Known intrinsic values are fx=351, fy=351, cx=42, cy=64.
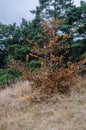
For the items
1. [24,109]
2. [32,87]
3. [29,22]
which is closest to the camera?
[24,109]

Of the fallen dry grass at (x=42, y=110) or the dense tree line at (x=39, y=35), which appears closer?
the fallen dry grass at (x=42, y=110)

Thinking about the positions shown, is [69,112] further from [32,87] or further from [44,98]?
[32,87]

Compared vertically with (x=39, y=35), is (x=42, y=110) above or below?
below

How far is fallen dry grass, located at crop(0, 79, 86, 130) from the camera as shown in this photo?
7000 mm

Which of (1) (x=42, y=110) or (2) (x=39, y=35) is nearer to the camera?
(1) (x=42, y=110)

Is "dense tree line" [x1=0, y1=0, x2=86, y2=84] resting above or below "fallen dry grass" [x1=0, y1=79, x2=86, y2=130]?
above

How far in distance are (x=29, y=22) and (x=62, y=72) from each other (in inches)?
477

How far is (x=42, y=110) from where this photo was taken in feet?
25.7

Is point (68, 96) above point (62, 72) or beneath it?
beneath

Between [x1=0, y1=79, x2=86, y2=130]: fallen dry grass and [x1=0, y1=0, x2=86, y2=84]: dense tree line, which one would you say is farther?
[x1=0, y1=0, x2=86, y2=84]: dense tree line

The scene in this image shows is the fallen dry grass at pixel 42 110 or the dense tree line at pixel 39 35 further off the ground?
the dense tree line at pixel 39 35

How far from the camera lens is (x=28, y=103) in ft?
27.4

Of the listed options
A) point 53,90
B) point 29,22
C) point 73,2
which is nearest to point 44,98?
point 53,90

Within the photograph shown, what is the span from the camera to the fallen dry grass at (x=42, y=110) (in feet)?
23.0
